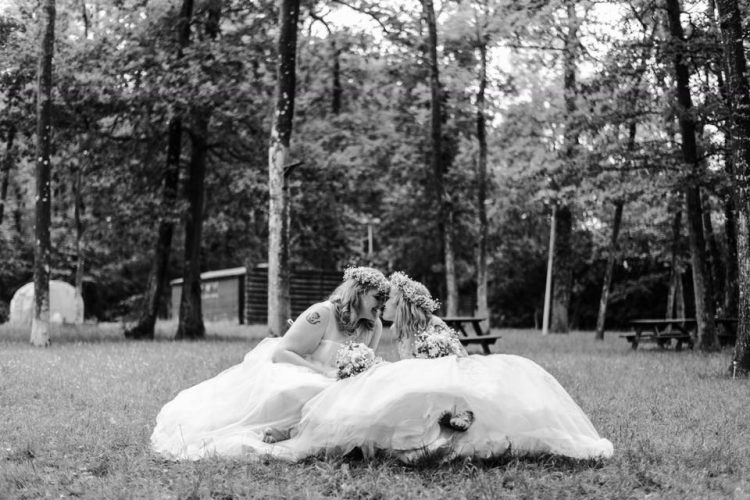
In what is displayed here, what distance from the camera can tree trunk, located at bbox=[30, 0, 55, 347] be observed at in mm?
18500

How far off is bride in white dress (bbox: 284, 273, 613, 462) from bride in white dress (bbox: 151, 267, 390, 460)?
50 centimetres

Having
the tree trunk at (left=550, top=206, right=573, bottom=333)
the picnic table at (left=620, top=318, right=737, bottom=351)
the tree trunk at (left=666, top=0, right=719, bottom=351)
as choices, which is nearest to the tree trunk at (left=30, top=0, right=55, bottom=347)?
the tree trunk at (left=666, top=0, right=719, bottom=351)

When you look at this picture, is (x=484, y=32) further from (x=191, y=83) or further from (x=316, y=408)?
(x=316, y=408)

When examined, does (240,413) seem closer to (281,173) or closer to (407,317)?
(407,317)

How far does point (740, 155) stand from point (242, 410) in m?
9.50

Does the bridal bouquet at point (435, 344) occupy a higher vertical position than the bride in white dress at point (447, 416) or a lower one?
higher

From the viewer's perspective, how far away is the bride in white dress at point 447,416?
7098 mm

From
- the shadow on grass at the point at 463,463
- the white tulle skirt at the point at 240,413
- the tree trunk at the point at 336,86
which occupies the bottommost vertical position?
the shadow on grass at the point at 463,463

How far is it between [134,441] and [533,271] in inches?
1557

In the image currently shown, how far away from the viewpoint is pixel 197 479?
6.74m

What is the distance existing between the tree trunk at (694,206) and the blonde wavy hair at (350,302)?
12.2 meters

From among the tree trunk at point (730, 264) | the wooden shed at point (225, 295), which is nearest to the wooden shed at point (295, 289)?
the wooden shed at point (225, 295)

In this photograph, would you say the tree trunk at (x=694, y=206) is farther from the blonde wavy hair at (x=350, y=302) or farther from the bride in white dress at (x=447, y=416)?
the bride in white dress at (x=447, y=416)

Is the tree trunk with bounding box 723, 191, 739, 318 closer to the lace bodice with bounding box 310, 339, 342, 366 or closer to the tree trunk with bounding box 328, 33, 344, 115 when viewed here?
the tree trunk with bounding box 328, 33, 344, 115
